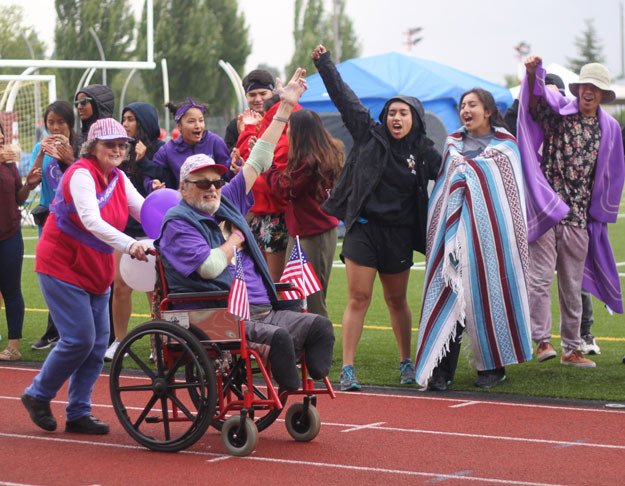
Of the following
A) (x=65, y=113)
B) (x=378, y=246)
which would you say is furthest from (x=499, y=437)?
(x=65, y=113)

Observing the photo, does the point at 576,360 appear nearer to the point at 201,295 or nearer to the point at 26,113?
the point at 201,295

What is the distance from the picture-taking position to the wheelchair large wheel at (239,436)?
6.54 m

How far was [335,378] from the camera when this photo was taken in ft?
30.0

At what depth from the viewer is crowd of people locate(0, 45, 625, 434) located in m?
6.97

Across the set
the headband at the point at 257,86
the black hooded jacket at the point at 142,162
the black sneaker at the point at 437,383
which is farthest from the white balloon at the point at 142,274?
the headband at the point at 257,86

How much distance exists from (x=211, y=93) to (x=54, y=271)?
216ft

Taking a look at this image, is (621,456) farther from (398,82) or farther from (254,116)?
(398,82)

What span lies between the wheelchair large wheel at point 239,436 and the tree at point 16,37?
26.4 meters

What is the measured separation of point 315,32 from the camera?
87.2 meters

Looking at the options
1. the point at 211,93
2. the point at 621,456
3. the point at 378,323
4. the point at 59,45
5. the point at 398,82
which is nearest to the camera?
the point at 621,456

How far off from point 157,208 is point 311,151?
2.19 m

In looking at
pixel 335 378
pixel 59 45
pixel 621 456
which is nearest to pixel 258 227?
pixel 335 378

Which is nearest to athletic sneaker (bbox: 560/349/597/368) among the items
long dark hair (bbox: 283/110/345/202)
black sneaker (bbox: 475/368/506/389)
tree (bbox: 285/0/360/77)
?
black sneaker (bbox: 475/368/506/389)

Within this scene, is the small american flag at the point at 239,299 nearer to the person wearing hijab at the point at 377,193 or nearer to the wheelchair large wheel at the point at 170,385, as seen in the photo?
the wheelchair large wheel at the point at 170,385
